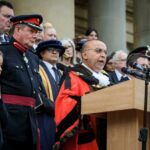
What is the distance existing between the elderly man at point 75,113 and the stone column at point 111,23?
6832 millimetres

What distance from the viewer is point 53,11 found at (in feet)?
33.0

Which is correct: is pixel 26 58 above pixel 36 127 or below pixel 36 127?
above

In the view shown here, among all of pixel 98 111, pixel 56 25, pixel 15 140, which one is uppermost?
pixel 56 25

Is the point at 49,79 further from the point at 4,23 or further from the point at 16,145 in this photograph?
the point at 16,145

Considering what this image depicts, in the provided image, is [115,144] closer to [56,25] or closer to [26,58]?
→ [26,58]

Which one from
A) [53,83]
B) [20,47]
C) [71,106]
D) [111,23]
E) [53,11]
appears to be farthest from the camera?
[111,23]

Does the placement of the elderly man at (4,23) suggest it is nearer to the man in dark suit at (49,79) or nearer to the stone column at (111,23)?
the man in dark suit at (49,79)

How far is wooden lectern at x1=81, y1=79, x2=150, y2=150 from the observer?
167 inches

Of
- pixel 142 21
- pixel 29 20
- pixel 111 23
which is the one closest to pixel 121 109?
pixel 29 20

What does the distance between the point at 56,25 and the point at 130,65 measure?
5764 millimetres

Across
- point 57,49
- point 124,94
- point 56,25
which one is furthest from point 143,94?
point 56,25

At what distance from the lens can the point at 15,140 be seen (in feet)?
16.5

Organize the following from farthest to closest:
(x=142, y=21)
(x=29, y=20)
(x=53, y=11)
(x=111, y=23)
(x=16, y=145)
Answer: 1. (x=142, y=21)
2. (x=111, y=23)
3. (x=53, y=11)
4. (x=29, y=20)
5. (x=16, y=145)

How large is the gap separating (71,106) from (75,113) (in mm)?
73
